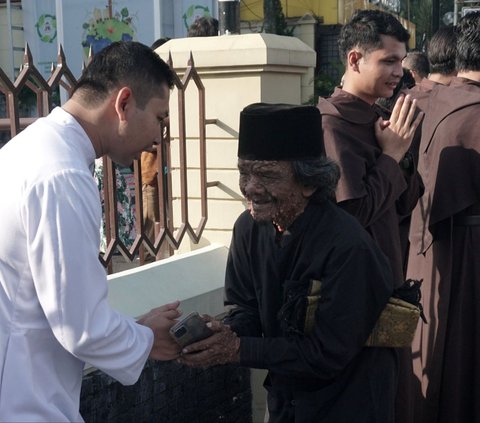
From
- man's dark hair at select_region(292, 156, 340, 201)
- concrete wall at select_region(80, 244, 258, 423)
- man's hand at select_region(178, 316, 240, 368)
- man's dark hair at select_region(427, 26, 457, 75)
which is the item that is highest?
man's dark hair at select_region(427, 26, 457, 75)

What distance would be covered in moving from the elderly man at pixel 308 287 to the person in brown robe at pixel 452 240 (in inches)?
53.7

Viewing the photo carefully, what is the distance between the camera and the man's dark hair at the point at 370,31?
3578mm

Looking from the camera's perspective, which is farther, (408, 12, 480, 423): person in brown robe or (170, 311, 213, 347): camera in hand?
(408, 12, 480, 423): person in brown robe

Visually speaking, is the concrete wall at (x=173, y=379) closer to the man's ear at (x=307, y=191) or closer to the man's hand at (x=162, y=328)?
the man's hand at (x=162, y=328)

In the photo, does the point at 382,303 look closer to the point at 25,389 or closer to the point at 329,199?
the point at 329,199

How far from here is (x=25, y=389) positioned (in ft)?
7.01

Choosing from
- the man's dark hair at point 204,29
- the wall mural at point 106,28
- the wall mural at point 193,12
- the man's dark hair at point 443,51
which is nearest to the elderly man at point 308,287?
the man's dark hair at point 443,51

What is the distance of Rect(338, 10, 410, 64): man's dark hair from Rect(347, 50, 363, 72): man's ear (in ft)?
0.08

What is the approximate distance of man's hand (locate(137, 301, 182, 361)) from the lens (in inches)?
97.0

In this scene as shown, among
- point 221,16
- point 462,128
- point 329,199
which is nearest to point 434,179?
point 462,128

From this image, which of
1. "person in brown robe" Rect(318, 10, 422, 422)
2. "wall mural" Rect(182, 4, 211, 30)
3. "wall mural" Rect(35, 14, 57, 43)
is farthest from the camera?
"wall mural" Rect(35, 14, 57, 43)

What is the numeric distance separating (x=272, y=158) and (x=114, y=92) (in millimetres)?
566

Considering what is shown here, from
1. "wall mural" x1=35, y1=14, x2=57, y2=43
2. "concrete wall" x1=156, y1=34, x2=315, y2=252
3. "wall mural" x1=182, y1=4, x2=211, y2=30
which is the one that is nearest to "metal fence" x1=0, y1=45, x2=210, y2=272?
"concrete wall" x1=156, y1=34, x2=315, y2=252

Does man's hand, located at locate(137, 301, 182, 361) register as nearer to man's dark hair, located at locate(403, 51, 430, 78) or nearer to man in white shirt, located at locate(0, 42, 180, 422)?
man in white shirt, located at locate(0, 42, 180, 422)
